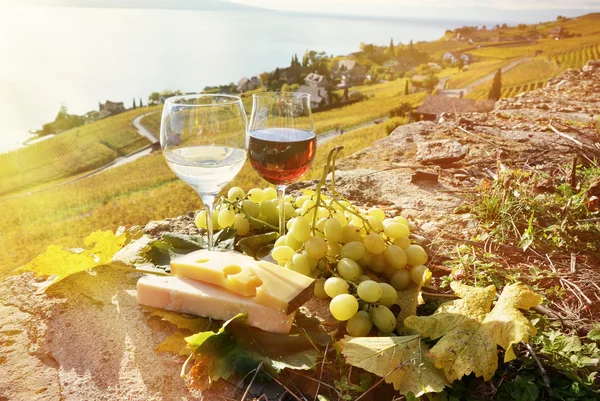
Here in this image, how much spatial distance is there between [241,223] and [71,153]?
6516 millimetres

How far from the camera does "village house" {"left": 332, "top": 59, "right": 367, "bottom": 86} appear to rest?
6.15 m

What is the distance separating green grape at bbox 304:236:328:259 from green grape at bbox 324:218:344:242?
0.02 meters

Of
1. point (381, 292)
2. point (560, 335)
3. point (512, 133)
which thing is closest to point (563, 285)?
point (560, 335)

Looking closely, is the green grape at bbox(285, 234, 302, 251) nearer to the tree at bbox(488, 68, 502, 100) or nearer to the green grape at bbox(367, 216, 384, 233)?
the green grape at bbox(367, 216, 384, 233)

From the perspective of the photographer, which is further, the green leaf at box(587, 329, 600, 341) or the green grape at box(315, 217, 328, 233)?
the green grape at box(315, 217, 328, 233)

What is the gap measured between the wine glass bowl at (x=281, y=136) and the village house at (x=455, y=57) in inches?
228

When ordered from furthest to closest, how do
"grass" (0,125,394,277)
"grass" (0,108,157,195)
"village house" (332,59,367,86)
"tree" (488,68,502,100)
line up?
1. "village house" (332,59,367,86)
2. "grass" (0,108,157,195)
3. "tree" (488,68,502,100)
4. "grass" (0,125,394,277)

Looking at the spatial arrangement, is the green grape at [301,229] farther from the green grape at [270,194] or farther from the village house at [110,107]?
the village house at [110,107]

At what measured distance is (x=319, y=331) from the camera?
31.3 inches

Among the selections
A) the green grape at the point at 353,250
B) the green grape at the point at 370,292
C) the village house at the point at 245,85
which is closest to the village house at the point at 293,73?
the village house at the point at 245,85

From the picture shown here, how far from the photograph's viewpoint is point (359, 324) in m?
0.79

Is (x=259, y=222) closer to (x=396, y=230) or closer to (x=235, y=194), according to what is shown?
(x=235, y=194)

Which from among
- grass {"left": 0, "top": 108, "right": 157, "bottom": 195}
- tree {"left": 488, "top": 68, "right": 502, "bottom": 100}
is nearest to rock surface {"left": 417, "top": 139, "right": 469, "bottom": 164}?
tree {"left": 488, "top": 68, "right": 502, "bottom": 100}

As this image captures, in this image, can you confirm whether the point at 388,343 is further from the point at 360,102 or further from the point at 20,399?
the point at 360,102
